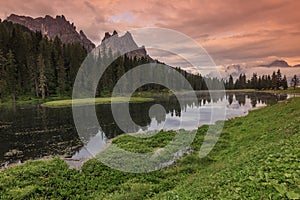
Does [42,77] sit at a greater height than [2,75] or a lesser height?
lesser

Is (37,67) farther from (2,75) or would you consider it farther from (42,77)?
(2,75)

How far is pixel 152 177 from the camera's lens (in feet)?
55.7

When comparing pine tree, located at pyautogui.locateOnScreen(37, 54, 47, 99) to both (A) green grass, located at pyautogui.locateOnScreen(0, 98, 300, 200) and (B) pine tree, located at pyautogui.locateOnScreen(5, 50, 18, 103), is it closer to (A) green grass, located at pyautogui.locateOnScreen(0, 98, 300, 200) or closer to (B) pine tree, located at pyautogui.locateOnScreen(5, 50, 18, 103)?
(B) pine tree, located at pyautogui.locateOnScreen(5, 50, 18, 103)

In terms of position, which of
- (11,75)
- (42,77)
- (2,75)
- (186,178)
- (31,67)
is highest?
(31,67)

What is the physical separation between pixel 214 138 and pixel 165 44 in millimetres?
13672

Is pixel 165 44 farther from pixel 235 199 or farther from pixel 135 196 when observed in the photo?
pixel 235 199

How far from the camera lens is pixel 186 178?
1656 centimetres

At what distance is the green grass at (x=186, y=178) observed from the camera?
29.8 feet

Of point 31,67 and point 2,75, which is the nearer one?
point 2,75

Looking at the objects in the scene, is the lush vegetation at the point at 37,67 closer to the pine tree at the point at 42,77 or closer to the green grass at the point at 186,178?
the pine tree at the point at 42,77

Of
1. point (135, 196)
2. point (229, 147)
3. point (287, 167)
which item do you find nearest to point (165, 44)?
point (229, 147)

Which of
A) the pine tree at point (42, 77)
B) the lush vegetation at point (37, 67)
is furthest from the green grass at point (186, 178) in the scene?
the pine tree at point (42, 77)

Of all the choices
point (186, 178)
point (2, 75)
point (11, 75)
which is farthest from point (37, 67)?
point (186, 178)

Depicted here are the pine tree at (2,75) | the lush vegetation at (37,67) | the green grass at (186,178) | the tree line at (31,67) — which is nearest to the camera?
the green grass at (186,178)
